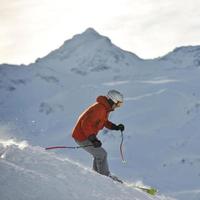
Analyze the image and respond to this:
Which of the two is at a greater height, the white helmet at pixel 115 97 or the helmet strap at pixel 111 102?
the white helmet at pixel 115 97

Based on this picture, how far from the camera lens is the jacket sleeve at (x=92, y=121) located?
38.6 feet

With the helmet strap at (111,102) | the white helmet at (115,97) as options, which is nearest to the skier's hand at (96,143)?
the helmet strap at (111,102)

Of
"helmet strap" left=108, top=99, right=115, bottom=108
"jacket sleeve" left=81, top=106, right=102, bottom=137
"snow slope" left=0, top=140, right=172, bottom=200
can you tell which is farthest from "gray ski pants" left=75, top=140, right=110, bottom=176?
"snow slope" left=0, top=140, right=172, bottom=200

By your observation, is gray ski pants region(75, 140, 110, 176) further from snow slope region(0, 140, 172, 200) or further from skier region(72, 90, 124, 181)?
snow slope region(0, 140, 172, 200)

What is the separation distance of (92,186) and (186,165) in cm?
16328

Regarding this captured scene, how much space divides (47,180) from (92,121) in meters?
2.37

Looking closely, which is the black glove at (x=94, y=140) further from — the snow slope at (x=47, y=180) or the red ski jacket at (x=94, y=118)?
the snow slope at (x=47, y=180)

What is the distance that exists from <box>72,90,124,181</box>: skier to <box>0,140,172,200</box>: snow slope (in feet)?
3.17

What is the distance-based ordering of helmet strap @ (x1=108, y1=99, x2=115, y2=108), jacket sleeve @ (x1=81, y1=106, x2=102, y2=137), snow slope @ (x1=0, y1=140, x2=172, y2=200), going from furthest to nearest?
helmet strap @ (x1=108, y1=99, x2=115, y2=108), jacket sleeve @ (x1=81, y1=106, x2=102, y2=137), snow slope @ (x1=0, y1=140, x2=172, y2=200)

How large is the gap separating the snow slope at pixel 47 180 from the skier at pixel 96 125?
3.17 ft

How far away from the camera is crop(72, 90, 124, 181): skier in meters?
11.8

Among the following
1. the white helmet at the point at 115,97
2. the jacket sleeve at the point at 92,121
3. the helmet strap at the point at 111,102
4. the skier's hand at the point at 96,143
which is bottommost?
the skier's hand at the point at 96,143

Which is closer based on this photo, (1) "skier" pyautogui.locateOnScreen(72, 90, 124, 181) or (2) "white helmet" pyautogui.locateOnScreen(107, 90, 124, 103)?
(1) "skier" pyautogui.locateOnScreen(72, 90, 124, 181)

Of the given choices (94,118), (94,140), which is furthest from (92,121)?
(94,140)
